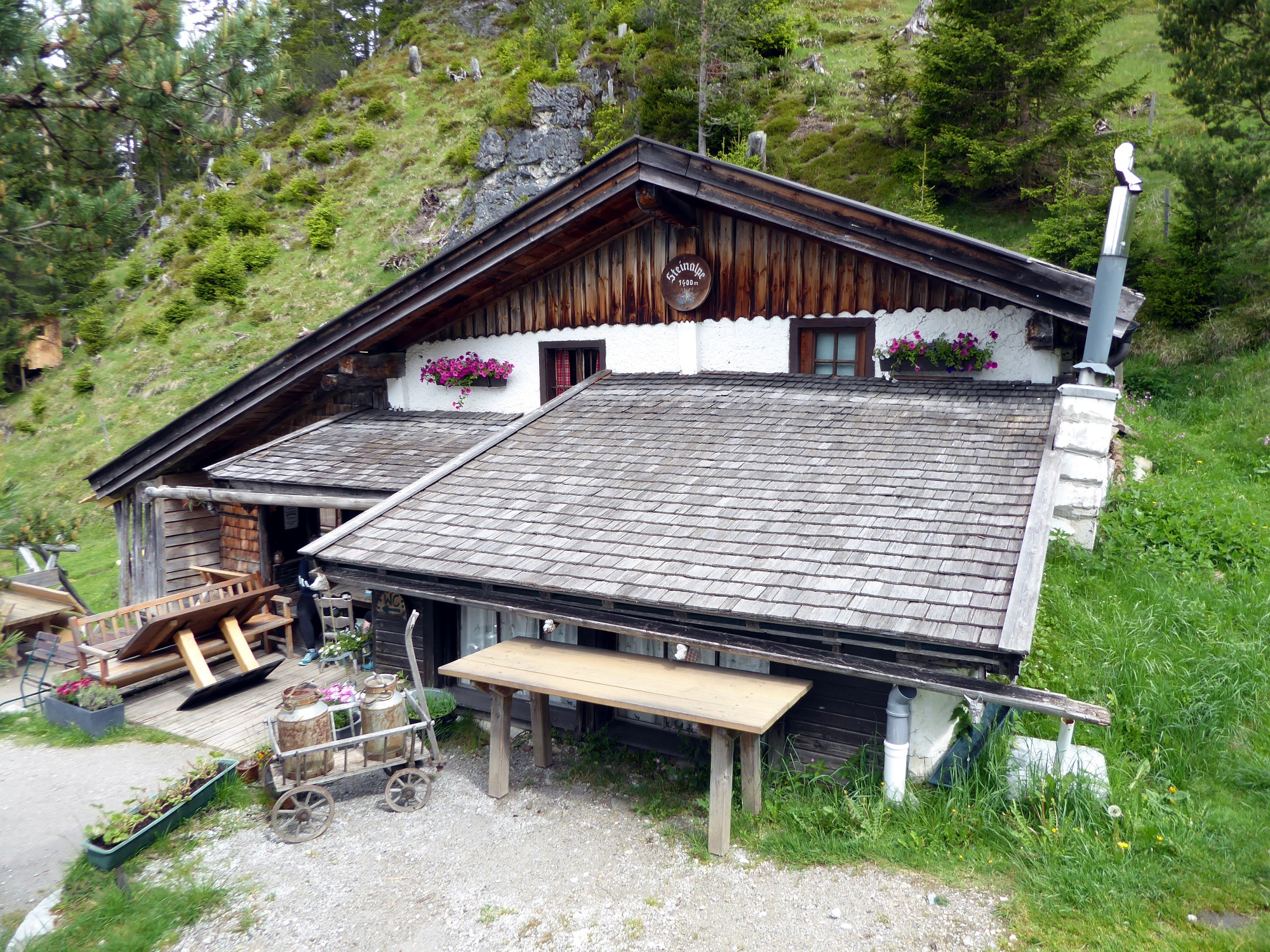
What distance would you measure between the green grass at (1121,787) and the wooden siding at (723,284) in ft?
11.9

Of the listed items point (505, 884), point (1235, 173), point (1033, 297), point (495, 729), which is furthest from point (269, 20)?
point (1235, 173)

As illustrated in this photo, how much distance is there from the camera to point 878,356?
28.5 ft

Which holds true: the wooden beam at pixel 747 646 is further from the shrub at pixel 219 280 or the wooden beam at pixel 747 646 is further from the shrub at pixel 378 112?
the shrub at pixel 378 112

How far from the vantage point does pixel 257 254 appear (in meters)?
32.1

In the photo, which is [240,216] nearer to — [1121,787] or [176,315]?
[176,315]

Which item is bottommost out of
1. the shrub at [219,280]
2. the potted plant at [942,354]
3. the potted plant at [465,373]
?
the potted plant at [465,373]

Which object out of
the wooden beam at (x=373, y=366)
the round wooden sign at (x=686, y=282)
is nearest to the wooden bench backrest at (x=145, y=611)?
the wooden beam at (x=373, y=366)

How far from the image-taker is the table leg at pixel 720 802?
5273 millimetres

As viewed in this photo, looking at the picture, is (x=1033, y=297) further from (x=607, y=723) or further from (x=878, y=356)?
(x=607, y=723)

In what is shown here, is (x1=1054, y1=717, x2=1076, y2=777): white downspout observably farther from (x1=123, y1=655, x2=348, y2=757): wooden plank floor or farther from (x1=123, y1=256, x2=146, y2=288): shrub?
(x1=123, y1=256, x2=146, y2=288): shrub

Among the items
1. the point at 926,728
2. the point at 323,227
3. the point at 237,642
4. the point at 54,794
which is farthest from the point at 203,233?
the point at 926,728

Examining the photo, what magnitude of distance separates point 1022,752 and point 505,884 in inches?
162

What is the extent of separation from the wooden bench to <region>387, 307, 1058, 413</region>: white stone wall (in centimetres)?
368

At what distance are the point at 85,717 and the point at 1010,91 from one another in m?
25.6
